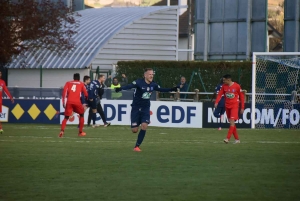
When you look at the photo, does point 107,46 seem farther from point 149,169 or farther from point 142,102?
point 149,169

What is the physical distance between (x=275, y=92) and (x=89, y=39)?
56.6 feet

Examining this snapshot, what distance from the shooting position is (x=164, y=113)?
101 ft

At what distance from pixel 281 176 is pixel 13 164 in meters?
4.99

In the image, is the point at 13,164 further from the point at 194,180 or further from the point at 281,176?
the point at 281,176

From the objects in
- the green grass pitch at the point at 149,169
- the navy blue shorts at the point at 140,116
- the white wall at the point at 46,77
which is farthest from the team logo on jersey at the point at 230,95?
the white wall at the point at 46,77

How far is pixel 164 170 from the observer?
13.6 m

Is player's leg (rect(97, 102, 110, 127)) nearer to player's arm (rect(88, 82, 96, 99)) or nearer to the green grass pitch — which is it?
player's arm (rect(88, 82, 96, 99))

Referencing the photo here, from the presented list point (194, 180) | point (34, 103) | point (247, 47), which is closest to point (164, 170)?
point (194, 180)

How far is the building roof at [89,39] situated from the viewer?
43969 mm

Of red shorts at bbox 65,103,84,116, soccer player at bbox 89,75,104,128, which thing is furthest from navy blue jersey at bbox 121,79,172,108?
soccer player at bbox 89,75,104,128

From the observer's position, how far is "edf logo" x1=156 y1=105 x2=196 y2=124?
30.5 meters

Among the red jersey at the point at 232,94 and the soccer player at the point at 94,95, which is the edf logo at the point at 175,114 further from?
the red jersey at the point at 232,94

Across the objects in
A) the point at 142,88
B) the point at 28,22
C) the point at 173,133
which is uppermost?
the point at 28,22

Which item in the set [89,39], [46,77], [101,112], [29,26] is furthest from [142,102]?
[46,77]
